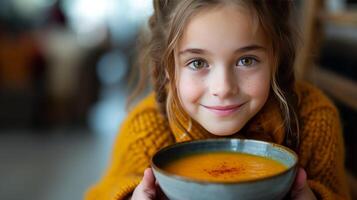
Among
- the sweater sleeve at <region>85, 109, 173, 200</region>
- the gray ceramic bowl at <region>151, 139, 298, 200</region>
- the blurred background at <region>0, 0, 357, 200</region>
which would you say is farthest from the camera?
the blurred background at <region>0, 0, 357, 200</region>

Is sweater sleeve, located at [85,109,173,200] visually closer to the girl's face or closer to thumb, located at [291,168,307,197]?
the girl's face

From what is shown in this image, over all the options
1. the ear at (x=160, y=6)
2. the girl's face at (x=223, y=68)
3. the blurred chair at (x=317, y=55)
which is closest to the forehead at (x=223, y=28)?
the girl's face at (x=223, y=68)

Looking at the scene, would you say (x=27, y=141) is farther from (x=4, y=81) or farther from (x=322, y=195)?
(x=322, y=195)

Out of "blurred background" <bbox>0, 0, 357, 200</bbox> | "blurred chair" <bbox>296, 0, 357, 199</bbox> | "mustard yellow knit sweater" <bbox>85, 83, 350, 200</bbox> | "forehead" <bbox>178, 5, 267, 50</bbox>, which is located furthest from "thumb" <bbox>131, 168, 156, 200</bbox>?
"blurred background" <bbox>0, 0, 357, 200</bbox>

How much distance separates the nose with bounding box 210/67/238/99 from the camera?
764 mm

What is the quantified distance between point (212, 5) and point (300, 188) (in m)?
0.32

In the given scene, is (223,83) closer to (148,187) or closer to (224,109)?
(224,109)

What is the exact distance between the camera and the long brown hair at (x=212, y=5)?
80 cm

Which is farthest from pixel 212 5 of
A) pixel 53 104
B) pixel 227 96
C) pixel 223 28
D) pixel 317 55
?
pixel 53 104

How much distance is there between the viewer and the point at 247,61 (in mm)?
799

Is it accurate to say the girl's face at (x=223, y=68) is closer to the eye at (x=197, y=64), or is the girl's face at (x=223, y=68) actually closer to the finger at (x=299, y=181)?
the eye at (x=197, y=64)

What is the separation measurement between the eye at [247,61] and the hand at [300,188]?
0.19 metres

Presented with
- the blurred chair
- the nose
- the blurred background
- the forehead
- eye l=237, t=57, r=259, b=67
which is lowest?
the blurred background

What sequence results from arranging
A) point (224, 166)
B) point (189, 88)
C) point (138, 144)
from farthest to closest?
point (138, 144), point (189, 88), point (224, 166)
